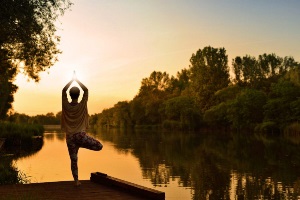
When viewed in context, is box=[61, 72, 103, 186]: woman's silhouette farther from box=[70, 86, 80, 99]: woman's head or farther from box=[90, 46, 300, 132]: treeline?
box=[90, 46, 300, 132]: treeline

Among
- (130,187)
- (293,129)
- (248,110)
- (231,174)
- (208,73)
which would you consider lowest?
(231,174)

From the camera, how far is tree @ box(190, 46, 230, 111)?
12923cm

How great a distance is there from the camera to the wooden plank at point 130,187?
10344 mm

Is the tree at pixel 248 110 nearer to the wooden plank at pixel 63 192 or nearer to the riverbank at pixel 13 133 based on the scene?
the riverbank at pixel 13 133

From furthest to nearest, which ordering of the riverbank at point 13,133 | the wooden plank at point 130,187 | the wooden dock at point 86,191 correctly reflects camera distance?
1. the riverbank at point 13,133
2. the wooden dock at point 86,191
3. the wooden plank at point 130,187

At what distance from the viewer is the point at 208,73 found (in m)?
134

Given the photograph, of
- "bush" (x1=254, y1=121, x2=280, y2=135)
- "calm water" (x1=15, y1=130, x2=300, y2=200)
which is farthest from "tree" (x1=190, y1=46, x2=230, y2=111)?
"calm water" (x1=15, y1=130, x2=300, y2=200)

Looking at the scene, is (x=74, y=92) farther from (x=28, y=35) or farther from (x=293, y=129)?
(x=293, y=129)

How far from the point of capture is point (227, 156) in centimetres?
4116

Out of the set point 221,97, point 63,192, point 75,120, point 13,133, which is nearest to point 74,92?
point 75,120

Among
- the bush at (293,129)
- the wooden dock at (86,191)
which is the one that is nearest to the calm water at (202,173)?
A: the wooden dock at (86,191)

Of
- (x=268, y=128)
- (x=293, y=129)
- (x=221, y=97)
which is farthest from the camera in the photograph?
(x=221, y=97)

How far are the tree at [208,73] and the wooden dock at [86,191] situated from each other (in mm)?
114195

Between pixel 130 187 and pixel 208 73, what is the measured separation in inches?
4891
